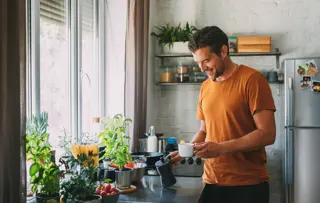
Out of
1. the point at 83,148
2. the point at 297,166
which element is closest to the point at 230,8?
the point at 297,166

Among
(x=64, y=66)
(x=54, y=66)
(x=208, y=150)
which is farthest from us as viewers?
(x=64, y=66)

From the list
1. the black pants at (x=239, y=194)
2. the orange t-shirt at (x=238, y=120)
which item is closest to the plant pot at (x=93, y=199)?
the black pants at (x=239, y=194)

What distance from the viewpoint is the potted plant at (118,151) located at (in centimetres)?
242

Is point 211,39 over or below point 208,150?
over

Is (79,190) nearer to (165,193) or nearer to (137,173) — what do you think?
(165,193)

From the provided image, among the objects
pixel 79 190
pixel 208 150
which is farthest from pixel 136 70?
pixel 79 190

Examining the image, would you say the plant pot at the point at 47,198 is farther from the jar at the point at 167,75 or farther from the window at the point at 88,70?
the jar at the point at 167,75

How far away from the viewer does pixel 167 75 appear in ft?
14.0

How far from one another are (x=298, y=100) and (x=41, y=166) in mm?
2539

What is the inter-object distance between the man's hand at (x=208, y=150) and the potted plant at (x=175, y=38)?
218 cm

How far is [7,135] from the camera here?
5.22 feet

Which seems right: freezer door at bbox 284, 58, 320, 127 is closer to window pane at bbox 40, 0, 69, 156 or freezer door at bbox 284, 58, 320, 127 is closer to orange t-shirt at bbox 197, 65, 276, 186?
orange t-shirt at bbox 197, 65, 276, 186

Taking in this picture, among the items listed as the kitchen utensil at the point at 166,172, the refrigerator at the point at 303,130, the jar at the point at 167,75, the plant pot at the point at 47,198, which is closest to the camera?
the plant pot at the point at 47,198

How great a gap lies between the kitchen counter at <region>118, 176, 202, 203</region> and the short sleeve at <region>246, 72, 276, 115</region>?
22.0 inches
